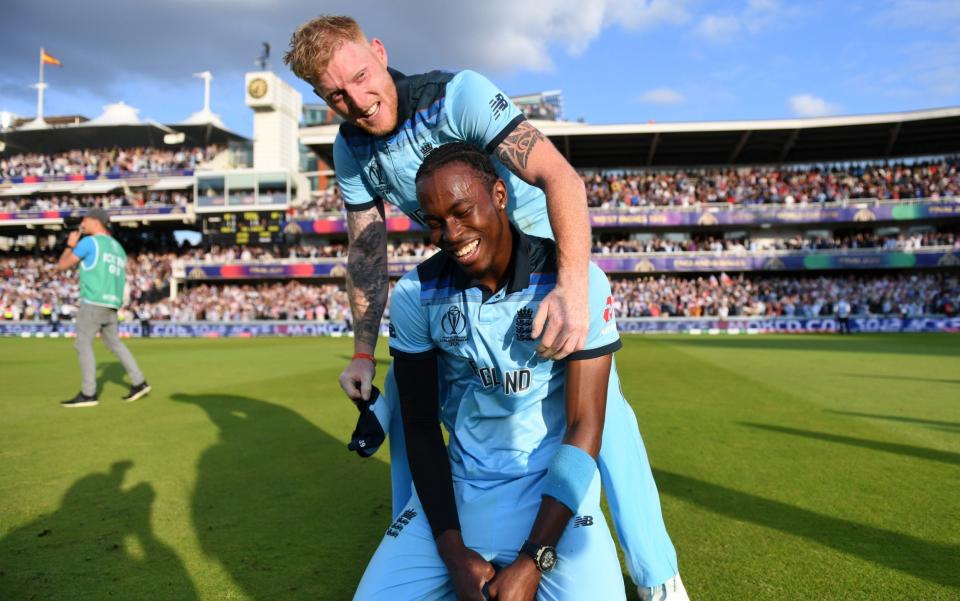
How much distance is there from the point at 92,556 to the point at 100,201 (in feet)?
188

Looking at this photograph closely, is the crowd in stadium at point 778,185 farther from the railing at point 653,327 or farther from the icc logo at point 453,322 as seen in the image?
the icc logo at point 453,322

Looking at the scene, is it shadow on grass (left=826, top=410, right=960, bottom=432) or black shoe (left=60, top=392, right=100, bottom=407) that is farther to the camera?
black shoe (left=60, top=392, right=100, bottom=407)

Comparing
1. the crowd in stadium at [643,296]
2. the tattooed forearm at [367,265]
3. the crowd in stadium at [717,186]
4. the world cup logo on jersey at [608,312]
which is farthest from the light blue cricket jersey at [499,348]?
the crowd in stadium at [717,186]

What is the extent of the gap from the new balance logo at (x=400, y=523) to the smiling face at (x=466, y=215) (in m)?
0.97

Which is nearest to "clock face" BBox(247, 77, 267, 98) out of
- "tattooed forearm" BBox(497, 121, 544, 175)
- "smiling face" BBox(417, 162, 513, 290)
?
"tattooed forearm" BBox(497, 121, 544, 175)

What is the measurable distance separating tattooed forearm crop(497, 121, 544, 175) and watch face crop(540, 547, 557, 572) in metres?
1.47

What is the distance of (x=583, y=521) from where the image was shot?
2.34 metres

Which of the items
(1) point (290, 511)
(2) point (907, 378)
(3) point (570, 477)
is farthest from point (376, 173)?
(2) point (907, 378)

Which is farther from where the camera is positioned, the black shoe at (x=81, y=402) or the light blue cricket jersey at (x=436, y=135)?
the black shoe at (x=81, y=402)

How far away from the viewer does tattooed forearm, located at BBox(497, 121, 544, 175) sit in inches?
105

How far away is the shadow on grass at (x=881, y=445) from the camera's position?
19.2 feet

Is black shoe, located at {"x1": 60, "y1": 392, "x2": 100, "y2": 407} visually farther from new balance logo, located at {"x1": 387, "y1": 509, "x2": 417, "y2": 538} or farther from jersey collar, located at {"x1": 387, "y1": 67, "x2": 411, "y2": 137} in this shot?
new balance logo, located at {"x1": 387, "y1": 509, "x2": 417, "y2": 538}

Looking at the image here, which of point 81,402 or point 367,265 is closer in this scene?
point 367,265

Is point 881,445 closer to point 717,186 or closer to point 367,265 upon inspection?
point 367,265
